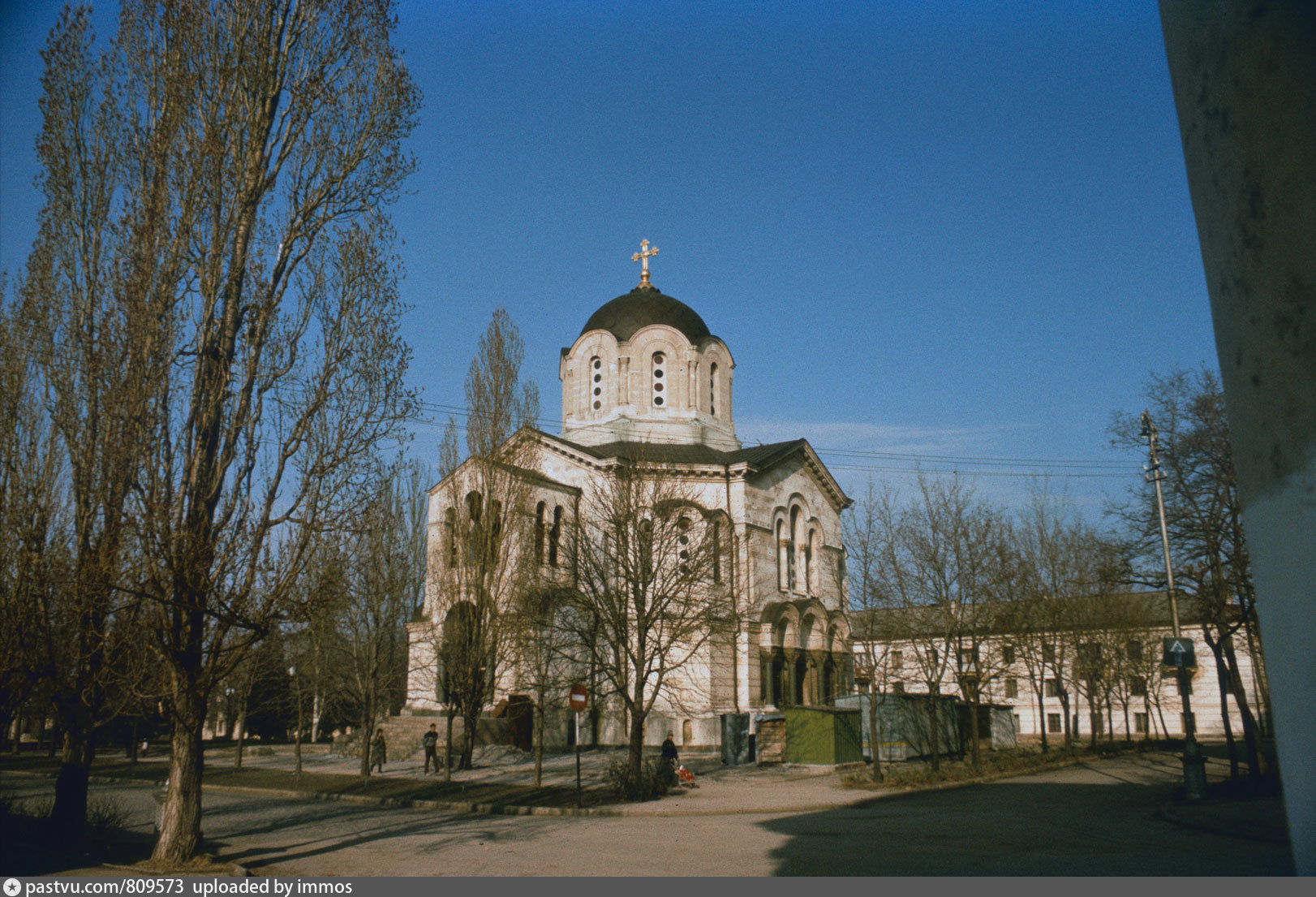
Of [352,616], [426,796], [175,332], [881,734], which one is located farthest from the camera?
[881,734]

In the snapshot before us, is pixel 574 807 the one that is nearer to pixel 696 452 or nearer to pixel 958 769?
pixel 958 769

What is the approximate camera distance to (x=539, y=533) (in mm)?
31781

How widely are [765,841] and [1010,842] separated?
361 cm

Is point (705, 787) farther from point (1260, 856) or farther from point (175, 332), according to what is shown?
point (175, 332)

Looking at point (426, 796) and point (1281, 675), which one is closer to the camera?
point (1281, 675)

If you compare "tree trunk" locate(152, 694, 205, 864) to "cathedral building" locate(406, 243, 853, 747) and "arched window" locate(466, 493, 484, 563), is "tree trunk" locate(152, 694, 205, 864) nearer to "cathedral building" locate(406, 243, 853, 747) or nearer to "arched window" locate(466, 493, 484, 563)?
"cathedral building" locate(406, 243, 853, 747)

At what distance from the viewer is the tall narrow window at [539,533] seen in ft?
93.9

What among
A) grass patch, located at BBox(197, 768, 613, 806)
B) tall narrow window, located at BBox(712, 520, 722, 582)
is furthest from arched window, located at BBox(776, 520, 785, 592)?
grass patch, located at BBox(197, 768, 613, 806)

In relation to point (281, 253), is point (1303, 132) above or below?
below

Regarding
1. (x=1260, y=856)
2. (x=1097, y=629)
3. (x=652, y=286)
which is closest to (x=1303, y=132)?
(x=1260, y=856)

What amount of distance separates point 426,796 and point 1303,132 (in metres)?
22.2

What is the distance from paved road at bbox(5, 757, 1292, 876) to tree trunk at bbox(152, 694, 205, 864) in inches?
40.4

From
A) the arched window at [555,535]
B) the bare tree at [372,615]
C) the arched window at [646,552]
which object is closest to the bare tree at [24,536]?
the bare tree at [372,615]

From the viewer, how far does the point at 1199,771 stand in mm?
18781
